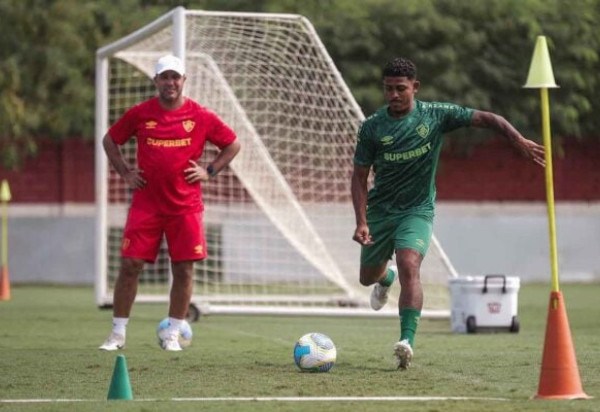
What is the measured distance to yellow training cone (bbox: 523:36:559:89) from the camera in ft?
27.0

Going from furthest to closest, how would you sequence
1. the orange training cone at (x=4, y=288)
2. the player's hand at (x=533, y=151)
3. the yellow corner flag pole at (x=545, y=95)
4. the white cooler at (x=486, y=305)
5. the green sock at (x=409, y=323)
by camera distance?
the orange training cone at (x=4, y=288) → the white cooler at (x=486, y=305) → the green sock at (x=409, y=323) → the player's hand at (x=533, y=151) → the yellow corner flag pole at (x=545, y=95)

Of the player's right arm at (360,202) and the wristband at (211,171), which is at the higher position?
the wristband at (211,171)

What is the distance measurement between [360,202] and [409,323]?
0.90 meters

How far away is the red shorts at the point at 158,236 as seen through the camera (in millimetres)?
11586

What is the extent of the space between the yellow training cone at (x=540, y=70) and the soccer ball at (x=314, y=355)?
7.65ft

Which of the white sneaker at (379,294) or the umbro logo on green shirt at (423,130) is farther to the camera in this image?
the white sneaker at (379,294)

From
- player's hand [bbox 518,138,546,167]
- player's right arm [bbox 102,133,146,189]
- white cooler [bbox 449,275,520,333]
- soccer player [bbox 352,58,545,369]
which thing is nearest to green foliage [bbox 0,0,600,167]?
white cooler [bbox 449,275,520,333]

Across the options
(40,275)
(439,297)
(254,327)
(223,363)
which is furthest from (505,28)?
(223,363)

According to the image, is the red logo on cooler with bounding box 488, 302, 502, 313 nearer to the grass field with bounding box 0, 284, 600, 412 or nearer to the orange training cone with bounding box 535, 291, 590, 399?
the grass field with bounding box 0, 284, 600, 412

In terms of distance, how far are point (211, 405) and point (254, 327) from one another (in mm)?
7514

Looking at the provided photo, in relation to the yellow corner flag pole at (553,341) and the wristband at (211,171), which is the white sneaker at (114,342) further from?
the yellow corner flag pole at (553,341)

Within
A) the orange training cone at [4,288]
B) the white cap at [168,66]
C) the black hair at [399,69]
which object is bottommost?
the orange training cone at [4,288]

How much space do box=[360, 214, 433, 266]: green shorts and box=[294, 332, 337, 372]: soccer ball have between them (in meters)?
0.86

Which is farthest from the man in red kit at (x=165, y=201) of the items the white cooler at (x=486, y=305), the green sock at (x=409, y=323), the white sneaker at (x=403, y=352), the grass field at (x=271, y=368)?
the white cooler at (x=486, y=305)
